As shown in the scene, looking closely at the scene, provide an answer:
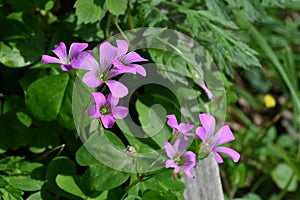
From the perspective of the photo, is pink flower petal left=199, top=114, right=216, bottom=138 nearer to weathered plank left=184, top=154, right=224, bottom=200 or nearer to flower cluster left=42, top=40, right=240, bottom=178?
flower cluster left=42, top=40, right=240, bottom=178

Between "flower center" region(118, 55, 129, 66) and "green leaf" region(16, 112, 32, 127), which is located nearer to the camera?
"flower center" region(118, 55, 129, 66)

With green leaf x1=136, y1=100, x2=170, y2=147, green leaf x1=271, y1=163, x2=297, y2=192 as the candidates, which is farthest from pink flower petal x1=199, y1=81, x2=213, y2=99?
green leaf x1=271, y1=163, x2=297, y2=192


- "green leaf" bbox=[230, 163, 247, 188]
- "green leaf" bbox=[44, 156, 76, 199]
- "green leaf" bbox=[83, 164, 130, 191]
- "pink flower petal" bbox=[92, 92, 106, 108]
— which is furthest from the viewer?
"green leaf" bbox=[230, 163, 247, 188]

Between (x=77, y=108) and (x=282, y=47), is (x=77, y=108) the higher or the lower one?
the higher one

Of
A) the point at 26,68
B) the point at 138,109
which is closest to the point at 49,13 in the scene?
the point at 26,68

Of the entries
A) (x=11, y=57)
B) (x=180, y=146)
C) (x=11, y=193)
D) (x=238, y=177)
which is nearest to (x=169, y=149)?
(x=180, y=146)

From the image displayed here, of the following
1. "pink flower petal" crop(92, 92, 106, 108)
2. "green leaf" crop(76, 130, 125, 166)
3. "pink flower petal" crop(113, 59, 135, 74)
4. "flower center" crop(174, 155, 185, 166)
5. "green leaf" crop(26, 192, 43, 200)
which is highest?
"pink flower petal" crop(113, 59, 135, 74)

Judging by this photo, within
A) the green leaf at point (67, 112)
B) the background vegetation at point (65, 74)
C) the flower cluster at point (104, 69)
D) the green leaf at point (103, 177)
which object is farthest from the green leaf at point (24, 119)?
the flower cluster at point (104, 69)

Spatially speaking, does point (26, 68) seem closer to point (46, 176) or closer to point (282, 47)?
point (46, 176)
